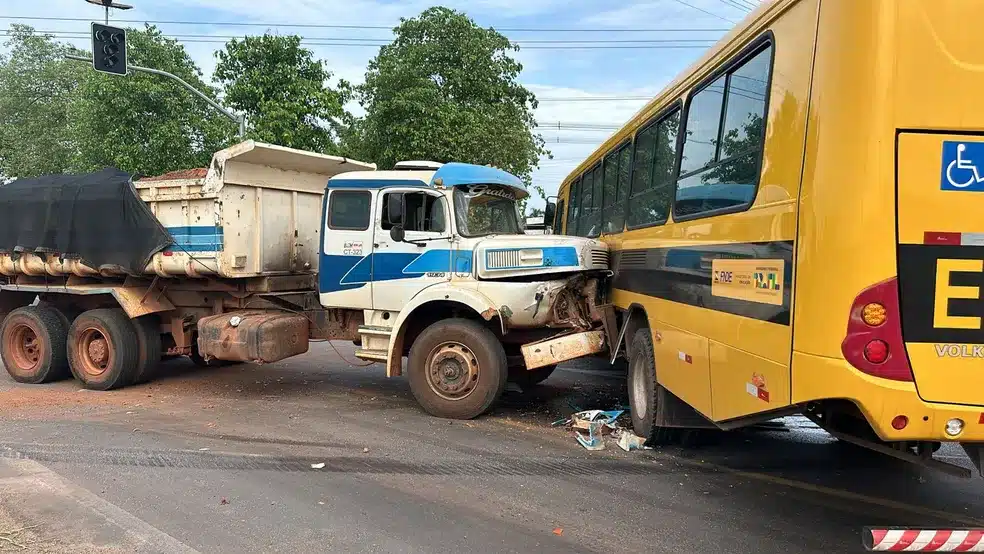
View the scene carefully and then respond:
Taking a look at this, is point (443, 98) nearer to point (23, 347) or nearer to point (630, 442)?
point (23, 347)

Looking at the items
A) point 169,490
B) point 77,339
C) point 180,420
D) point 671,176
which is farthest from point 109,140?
point 671,176

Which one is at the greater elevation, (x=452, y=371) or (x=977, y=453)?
(x=977, y=453)

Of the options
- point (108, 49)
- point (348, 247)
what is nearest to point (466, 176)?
point (348, 247)

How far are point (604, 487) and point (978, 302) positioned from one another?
289cm

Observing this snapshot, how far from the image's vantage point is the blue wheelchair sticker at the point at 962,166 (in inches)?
116

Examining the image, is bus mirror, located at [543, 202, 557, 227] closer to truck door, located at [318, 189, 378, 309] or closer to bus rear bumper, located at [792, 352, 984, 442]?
truck door, located at [318, 189, 378, 309]

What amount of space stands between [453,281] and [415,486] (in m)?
2.54

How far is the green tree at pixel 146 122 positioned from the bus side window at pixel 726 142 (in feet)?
52.4

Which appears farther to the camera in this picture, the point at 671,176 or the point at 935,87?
the point at 671,176

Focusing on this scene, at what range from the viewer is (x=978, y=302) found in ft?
9.78

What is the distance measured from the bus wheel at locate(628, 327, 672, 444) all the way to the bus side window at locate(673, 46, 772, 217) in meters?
1.41

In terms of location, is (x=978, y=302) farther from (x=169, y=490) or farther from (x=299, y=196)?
(x=299, y=196)

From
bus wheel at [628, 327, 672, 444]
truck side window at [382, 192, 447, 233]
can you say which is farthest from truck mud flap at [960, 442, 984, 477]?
truck side window at [382, 192, 447, 233]

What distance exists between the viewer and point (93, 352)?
28.7 feet
